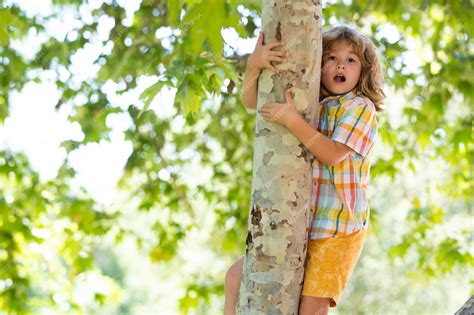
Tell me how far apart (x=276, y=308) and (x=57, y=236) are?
3728 millimetres

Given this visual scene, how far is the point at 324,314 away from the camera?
2.00 m

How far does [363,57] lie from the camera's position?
2332mm

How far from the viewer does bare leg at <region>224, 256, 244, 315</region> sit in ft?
6.91

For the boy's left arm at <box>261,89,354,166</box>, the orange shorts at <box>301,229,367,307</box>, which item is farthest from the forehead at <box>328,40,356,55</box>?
the orange shorts at <box>301,229,367,307</box>

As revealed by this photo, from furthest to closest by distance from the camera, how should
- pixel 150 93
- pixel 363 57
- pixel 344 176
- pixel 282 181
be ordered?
pixel 150 93, pixel 363 57, pixel 344 176, pixel 282 181

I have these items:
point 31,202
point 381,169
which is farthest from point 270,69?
point 31,202

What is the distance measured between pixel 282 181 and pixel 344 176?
14.2 inches

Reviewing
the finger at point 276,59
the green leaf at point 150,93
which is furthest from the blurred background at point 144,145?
the finger at point 276,59

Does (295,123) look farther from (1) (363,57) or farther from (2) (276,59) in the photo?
(1) (363,57)

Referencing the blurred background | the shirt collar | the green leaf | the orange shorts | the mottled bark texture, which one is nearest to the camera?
the mottled bark texture

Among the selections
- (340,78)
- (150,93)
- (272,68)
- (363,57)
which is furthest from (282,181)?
(150,93)

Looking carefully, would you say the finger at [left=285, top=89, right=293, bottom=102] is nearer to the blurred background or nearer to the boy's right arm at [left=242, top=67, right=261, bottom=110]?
the boy's right arm at [left=242, top=67, right=261, bottom=110]

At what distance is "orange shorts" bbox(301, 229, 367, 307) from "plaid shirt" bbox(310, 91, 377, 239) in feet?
0.09

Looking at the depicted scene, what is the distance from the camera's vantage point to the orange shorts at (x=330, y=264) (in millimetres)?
1938
